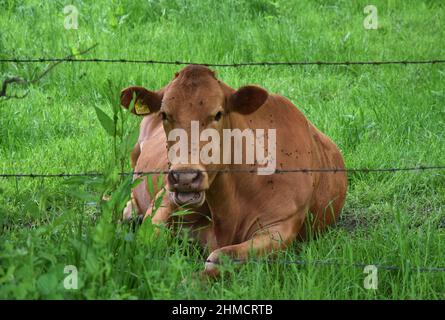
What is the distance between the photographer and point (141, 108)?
558 cm

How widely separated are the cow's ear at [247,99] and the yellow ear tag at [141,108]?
1.68ft

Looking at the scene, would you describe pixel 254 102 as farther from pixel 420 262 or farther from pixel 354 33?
pixel 354 33

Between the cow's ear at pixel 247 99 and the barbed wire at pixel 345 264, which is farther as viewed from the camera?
the cow's ear at pixel 247 99

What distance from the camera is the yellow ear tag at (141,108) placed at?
18.2 feet

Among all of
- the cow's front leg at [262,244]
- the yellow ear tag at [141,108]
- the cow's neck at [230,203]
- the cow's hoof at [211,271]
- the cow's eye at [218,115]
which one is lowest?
the cow's hoof at [211,271]

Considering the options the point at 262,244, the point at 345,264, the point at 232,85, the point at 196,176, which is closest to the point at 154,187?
the point at 262,244

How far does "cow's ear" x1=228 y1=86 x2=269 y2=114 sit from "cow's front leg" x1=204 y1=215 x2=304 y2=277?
2.29 ft

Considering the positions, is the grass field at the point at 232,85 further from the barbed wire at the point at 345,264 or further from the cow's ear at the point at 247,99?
the cow's ear at the point at 247,99

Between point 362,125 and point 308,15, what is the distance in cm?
347

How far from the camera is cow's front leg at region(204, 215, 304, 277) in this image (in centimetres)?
515

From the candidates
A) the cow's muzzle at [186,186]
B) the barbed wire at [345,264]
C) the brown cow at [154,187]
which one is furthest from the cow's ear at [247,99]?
the barbed wire at [345,264]

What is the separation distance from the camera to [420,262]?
506cm
